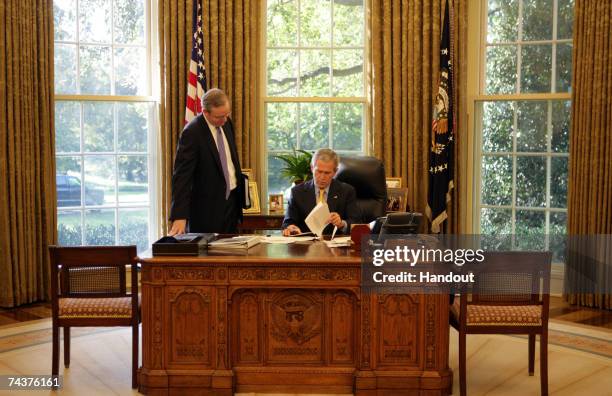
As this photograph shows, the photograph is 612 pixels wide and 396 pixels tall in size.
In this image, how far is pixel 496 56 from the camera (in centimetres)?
658

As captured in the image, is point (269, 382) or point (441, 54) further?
point (441, 54)

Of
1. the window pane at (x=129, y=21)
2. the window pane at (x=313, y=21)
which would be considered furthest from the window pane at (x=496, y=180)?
the window pane at (x=129, y=21)

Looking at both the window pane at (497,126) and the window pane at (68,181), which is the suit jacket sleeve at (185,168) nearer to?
the window pane at (68,181)

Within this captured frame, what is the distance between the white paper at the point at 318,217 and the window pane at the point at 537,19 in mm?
2996

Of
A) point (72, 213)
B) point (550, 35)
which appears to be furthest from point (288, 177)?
point (550, 35)

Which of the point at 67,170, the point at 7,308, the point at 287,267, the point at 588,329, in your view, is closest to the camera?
the point at 287,267

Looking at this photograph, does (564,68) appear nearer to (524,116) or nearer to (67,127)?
(524,116)

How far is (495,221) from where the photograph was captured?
6.73m

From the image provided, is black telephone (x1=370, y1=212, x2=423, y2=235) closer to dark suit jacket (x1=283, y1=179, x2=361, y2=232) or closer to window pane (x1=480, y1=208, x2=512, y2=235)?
dark suit jacket (x1=283, y1=179, x2=361, y2=232)

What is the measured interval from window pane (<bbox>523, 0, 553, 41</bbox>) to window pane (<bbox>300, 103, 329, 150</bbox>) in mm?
1788

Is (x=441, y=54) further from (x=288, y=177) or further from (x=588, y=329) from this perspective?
(x=588, y=329)

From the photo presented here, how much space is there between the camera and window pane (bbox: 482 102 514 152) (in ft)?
21.6

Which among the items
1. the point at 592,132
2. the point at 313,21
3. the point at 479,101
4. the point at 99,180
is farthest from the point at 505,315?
the point at 99,180

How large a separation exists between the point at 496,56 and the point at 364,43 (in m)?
1.12
